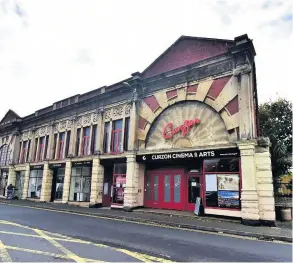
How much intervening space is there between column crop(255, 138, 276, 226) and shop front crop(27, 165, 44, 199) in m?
20.9

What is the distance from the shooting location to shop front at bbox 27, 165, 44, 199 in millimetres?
25984

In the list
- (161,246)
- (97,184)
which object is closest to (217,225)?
(161,246)

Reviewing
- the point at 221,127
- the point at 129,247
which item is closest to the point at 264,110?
the point at 221,127

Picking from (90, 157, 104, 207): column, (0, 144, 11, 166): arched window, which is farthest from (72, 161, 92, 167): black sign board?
(0, 144, 11, 166): arched window

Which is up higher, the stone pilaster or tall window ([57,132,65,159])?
tall window ([57,132,65,159])

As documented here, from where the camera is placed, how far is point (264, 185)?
503 inches

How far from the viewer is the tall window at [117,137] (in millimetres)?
19969

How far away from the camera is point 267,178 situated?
41.9 ft

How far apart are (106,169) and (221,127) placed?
10.5 meters

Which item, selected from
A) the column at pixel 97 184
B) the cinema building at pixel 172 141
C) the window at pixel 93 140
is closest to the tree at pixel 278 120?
the cinema building at pixel 172 141

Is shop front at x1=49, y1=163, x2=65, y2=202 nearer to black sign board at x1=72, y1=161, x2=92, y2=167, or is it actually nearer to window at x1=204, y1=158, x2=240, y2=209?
black sign board at x1=72, y1=161, x2=92, y2=167

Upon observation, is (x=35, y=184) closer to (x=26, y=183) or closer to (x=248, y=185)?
(x=26, y=183)

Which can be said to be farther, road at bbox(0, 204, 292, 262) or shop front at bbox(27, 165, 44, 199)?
shop front at bbox(27, 165, 44, 199)

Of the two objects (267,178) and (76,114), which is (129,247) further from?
(76,114)
